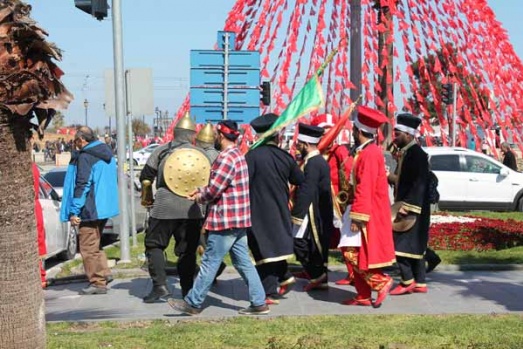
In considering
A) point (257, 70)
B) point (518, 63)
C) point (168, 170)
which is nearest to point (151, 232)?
point (168, 170)

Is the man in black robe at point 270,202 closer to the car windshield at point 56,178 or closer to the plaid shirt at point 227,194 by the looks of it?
the plaid shirt at point 227,194

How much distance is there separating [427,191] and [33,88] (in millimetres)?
5111

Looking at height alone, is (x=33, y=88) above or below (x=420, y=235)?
above

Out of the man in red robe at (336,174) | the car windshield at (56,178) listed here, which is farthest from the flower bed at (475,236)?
the car windshield at (56,178)

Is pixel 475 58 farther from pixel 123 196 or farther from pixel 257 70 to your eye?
pixel 123 196

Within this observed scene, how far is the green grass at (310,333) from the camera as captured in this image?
521cm

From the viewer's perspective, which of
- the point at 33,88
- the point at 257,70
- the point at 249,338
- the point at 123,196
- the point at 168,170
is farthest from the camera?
the point at 257,70

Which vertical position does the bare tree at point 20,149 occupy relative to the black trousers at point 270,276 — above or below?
above

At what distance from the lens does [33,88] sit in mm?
3570

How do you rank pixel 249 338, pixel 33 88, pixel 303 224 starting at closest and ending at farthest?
pixel 33 88 → pixel 249 338 → pixel 303 224

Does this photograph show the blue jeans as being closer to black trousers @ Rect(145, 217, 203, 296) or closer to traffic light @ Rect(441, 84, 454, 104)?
black trousers @ Rect(145, 217, 203, 296)

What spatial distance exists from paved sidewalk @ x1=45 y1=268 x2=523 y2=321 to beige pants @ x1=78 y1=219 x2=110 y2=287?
213mm

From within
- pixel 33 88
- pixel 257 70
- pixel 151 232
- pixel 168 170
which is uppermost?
pixel 257 70

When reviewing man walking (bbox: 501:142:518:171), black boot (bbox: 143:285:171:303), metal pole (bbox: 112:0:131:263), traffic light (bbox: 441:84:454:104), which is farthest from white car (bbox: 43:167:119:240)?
man walking (bbox: 501:142:518:171)
